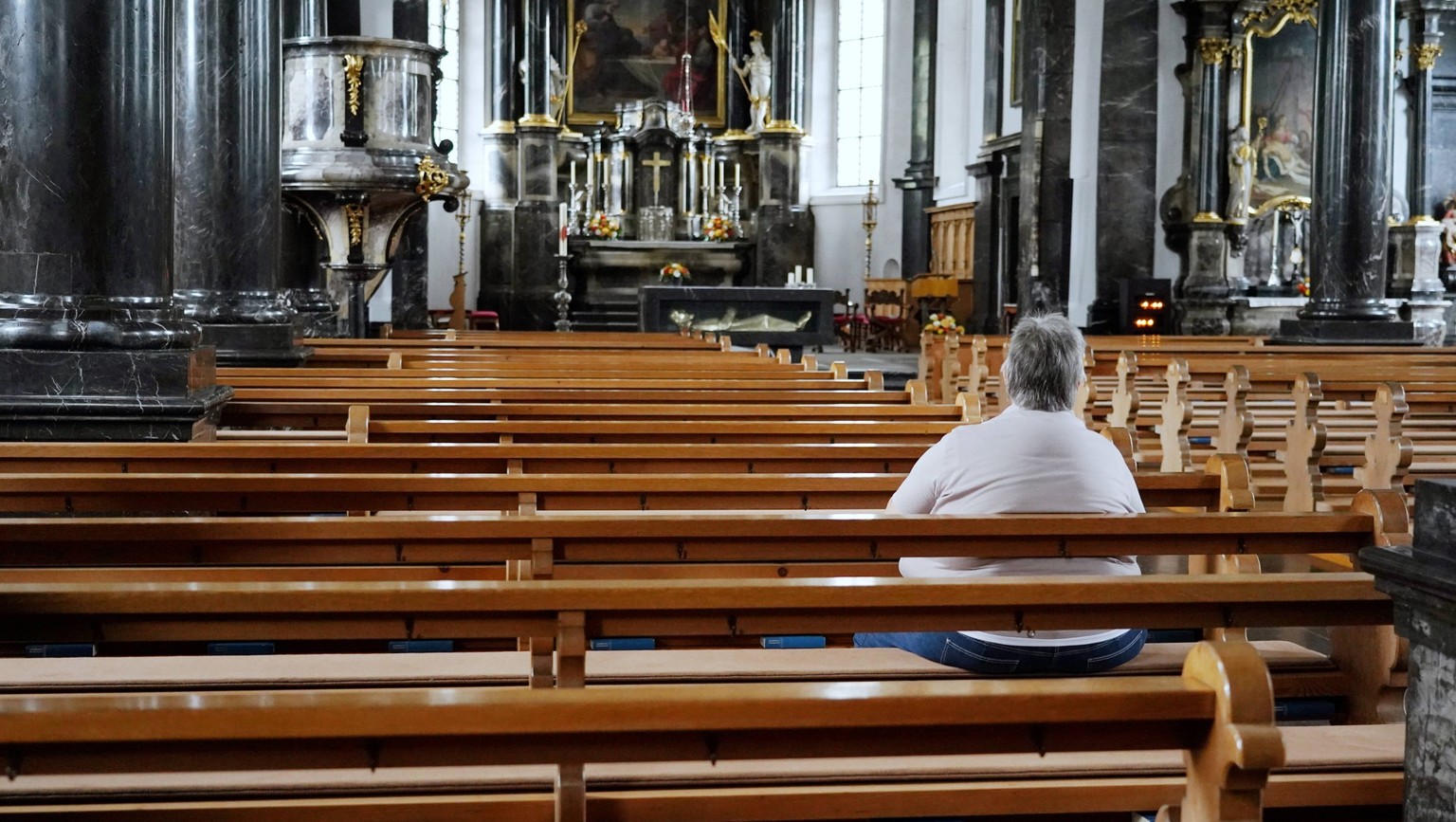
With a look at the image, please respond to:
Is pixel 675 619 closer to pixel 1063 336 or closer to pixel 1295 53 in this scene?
pixel 1063 336

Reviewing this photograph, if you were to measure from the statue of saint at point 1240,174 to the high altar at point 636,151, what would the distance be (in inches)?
330

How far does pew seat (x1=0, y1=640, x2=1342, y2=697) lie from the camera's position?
2.46 m

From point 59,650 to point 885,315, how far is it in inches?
702

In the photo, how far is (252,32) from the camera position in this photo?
313 inches

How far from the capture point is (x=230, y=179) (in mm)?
7840

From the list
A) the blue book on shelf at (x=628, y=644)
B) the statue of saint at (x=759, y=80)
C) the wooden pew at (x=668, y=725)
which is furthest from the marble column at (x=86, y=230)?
the statue of saint at (x=759, y=80)

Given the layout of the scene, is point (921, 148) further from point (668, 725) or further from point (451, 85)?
point (668, 725)

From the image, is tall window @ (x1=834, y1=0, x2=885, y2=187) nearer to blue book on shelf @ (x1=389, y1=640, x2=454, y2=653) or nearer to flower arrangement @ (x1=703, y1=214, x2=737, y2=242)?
flower arrangement @ (x1=703, y1=214, x2=737, y2=242)

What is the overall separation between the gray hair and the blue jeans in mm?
586

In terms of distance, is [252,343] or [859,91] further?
[859,91]

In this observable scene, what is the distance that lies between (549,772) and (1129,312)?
46.6ft

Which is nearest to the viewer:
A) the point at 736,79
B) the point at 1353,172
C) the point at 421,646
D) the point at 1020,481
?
the point at 1020,481

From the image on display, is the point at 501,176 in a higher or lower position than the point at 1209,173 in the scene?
higher

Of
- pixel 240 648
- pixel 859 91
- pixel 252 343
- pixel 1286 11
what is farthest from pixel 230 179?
pixel 859 91
